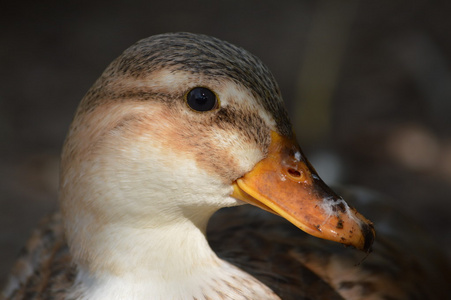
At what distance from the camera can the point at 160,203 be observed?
1.39 m

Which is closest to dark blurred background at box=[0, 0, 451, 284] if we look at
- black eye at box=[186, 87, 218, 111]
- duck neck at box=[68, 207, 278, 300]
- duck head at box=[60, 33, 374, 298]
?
duck neck at box=[68, 207, 278, 300]

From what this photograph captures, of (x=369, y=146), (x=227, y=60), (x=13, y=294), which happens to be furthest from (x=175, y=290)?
(x=369, y=146)

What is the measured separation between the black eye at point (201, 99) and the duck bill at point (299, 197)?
0.17 m

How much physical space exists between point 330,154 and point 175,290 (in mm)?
2273

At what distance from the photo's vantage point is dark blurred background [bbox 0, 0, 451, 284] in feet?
11.6

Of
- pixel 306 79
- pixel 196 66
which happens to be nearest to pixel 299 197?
pixel 196 66

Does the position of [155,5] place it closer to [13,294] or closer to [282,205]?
[13,294]

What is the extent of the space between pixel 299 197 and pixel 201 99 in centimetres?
33

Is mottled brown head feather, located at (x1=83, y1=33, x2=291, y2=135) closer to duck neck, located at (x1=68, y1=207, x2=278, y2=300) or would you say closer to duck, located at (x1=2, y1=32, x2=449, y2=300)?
duck, located at (x1=2, y1=32, x2=449, y2=300)

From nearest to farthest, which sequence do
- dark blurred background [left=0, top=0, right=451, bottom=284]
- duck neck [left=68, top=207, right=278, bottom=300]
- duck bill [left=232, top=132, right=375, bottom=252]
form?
duck bill [left=232, top=132, right=375, bottom=252], duck neck [left=68, top=207, right=278, bottom=300], dark blurred background [left=0, top=0, right=451, bottom=284]

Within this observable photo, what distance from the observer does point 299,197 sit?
52.6 inches

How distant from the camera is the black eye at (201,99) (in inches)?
51.9

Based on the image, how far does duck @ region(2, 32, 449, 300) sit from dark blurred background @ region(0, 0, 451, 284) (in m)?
1.88

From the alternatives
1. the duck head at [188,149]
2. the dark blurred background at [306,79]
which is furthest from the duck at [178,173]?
the dark blurred background at [306,79]
